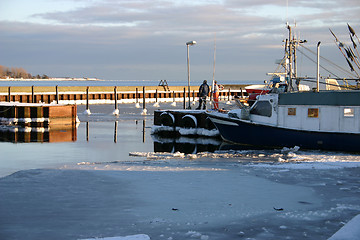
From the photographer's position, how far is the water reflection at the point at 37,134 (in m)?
27.0

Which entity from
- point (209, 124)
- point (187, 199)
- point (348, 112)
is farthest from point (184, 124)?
point (187, 199)

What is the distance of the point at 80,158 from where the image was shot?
2000cm

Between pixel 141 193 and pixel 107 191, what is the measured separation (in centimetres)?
82

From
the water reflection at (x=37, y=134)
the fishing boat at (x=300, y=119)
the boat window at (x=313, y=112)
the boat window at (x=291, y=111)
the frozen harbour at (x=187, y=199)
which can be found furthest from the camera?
the water reflection at (x=37, y=134)

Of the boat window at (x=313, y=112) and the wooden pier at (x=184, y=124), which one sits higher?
the boat window at (x=313, y=112)

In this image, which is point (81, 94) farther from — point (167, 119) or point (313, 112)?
point (313, 112)

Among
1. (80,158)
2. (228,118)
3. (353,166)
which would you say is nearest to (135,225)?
(353,166)

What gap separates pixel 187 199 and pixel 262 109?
41.8ft

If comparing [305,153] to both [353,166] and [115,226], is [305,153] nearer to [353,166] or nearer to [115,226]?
[353,166]

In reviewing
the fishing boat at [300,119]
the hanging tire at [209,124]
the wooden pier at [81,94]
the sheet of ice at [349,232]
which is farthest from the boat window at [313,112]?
the wooden pier at [81,94]

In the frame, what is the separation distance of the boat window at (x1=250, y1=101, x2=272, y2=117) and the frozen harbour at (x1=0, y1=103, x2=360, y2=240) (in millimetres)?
4605

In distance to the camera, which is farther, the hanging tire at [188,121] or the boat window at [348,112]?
the hanging tire at [188,121]

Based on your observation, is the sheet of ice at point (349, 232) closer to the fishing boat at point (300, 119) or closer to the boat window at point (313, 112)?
the fishing boat at point (300, 119)

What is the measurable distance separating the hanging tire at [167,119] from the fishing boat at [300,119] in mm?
6567
